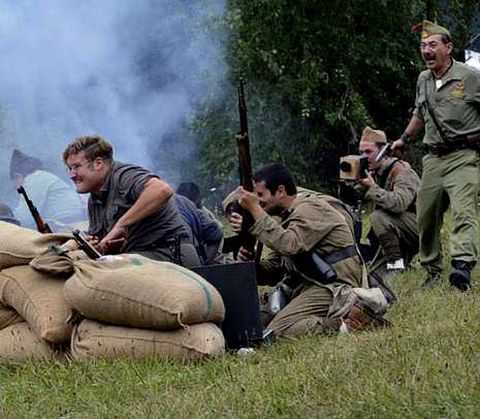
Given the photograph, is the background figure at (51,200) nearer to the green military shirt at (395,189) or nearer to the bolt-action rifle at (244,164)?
the green military shirt at (395,189)

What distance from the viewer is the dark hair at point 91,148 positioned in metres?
6.07

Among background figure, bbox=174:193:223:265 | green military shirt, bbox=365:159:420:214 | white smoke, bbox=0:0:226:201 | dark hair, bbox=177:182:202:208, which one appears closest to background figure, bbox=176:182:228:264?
background figure, bbox=174:193:223:265

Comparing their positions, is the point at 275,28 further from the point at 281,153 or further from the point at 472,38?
the point at 472,38

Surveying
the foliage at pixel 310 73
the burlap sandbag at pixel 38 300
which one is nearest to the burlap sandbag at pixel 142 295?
the burlap sandbag at pixel 38 300

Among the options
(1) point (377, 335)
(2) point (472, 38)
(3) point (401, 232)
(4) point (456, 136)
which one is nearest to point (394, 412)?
(1) point (377, 335)

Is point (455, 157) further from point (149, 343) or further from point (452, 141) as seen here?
point (149, 343)

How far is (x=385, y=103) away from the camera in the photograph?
55.0 ft

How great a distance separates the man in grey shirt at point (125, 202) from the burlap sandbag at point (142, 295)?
760 mm

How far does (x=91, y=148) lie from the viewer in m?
6.06

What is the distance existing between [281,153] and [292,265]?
408 inches

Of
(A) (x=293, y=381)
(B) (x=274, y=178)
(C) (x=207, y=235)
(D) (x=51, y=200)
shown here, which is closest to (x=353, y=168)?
(C) (x=207, y=235)

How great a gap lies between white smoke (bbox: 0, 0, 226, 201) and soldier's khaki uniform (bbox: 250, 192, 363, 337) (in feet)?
14.0

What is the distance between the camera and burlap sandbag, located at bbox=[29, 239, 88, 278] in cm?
543

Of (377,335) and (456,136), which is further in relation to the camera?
(456,136)
